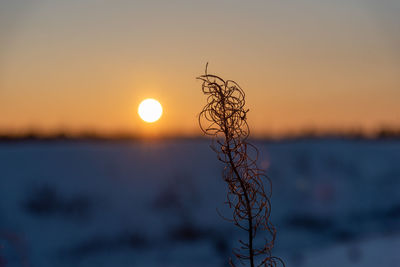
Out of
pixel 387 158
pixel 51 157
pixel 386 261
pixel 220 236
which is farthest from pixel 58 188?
pixel 387 158

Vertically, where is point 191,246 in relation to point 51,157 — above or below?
below

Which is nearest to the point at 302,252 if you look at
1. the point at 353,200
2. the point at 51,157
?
the point at 353,200

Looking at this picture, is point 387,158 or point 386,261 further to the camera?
point 387,158

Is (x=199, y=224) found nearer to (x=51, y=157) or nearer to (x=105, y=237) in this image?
(x=105, y=237)

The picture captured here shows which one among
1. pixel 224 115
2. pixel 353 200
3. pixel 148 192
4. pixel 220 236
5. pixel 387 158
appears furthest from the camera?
pixel 387 158

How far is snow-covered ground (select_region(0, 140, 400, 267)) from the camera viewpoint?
11977 millimetres

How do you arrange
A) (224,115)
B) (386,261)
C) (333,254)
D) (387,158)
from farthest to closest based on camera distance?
(387,158) → (333,254) → (386,261) → (224,115)

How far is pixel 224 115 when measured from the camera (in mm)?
1219

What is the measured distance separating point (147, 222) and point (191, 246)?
61.0 inches

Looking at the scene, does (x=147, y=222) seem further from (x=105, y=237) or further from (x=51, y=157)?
(x=51, y=157)

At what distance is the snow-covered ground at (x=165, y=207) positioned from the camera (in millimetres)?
11977

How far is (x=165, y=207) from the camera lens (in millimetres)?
14891

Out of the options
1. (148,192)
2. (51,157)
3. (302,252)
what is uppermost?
(51,157)

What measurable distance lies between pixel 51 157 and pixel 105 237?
4.66 meters
